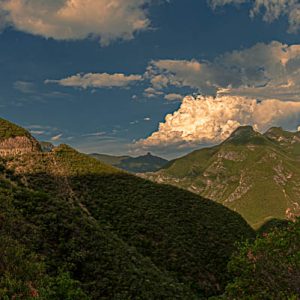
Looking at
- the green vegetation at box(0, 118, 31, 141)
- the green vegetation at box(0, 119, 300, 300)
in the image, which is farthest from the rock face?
the green vegetation at box(0, 119, 300, 300)

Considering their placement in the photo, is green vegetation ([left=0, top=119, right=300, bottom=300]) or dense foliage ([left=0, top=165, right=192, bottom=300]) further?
dense foliage ([left=0, top=165, right=192, bottom=300])

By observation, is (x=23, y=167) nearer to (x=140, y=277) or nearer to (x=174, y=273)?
(x=174, y=273)

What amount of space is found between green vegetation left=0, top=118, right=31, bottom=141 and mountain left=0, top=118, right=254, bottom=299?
106 centimetres

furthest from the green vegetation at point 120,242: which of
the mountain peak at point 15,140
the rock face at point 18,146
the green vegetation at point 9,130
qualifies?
the green vegetation at point 9,130

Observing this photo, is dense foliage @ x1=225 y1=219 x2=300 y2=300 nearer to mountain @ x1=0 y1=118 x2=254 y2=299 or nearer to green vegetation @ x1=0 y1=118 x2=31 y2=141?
mountain @ x1=0 y1=118 x2=254 y2=299

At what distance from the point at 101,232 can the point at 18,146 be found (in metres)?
75.5

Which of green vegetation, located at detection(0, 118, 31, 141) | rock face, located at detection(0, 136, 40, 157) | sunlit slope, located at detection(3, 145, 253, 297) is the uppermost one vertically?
green vegetation, located at detection(0, 118, 31, 141)

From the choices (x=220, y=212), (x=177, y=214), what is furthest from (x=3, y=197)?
(x=220, y=212)

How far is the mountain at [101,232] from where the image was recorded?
34344 millimetres

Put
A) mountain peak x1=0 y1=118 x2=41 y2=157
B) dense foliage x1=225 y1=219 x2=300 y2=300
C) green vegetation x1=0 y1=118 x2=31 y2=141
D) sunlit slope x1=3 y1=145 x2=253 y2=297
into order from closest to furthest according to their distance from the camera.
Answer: dense foliage x1=225 y1=219 x2=300 y2=300, sunlit slope x1=3 y1=145 x2=253 y2=297, mountain peak x1=0 y1=118 x2=41 y2=157, green vegetation x1=0 y1=118 x2=31 y2=141

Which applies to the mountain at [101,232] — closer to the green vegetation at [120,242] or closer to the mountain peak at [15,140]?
the green vegetation at [120,242]

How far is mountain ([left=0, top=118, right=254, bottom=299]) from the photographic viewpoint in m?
34.3

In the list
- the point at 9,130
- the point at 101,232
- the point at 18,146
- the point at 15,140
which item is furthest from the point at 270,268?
the point at 9,130

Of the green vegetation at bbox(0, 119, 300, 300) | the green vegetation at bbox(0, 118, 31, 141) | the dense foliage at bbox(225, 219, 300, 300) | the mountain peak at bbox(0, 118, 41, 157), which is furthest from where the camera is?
the green vegetation at bbox(0, 118, 31, 141)
